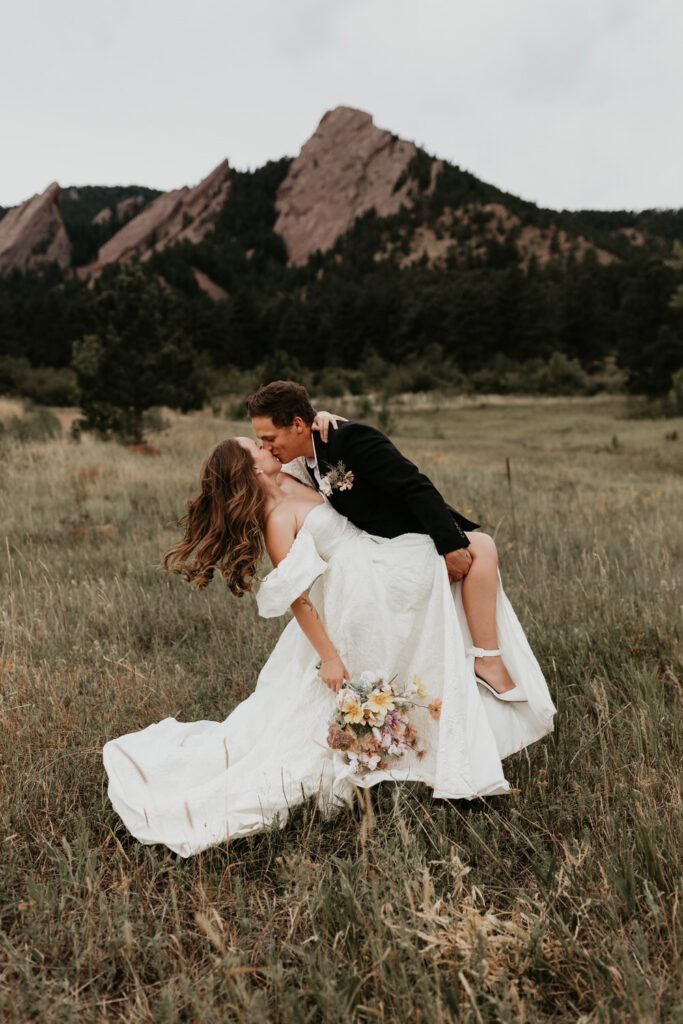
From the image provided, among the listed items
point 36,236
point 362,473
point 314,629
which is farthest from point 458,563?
point 36,236

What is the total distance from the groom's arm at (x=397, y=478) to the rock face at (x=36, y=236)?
128 metres

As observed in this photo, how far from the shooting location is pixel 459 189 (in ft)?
303

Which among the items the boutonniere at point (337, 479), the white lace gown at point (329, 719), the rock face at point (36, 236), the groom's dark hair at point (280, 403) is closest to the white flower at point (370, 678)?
the white lace gown at point (329, 719)

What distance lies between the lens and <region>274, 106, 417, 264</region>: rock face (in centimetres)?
11469

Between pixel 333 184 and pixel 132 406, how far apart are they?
425 feet

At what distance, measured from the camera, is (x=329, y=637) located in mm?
2688

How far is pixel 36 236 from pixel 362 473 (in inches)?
5484

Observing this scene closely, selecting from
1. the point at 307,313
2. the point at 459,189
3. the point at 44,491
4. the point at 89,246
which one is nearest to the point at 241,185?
the point at 89,246

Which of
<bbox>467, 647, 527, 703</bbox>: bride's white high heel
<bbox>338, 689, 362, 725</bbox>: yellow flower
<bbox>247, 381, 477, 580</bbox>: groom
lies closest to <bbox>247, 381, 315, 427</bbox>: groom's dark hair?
<bbox>247, 381, 477, 580</bbox>: groom

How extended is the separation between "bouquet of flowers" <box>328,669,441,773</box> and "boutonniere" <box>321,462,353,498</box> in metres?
0.78

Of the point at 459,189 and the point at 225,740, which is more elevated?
the point at 459,189

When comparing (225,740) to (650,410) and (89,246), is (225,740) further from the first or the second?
(89,246)

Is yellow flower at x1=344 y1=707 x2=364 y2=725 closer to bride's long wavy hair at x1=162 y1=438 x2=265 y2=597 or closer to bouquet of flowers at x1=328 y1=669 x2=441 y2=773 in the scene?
bouquet of flowers at x1=328 y1=669 x2=441 y2=773

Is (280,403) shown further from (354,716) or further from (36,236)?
(36,236)
